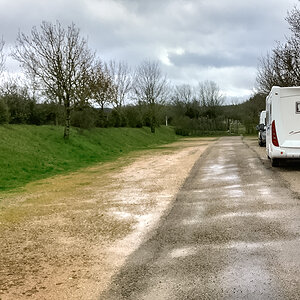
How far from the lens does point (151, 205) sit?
7.83 m

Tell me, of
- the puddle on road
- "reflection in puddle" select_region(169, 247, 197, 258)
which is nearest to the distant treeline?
the puddle on road

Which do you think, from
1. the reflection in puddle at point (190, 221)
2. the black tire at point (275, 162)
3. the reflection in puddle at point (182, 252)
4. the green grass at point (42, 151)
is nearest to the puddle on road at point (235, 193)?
the reflection in puddle at point (190, 221)

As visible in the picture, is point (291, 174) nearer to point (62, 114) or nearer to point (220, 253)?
point (220, 253)

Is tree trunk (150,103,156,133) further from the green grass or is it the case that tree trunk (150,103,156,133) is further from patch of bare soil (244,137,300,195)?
patch of bare soil (244,137,300,195)

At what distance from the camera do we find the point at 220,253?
466cm

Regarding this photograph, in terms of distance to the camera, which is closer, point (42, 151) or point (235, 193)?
point (235, 193)

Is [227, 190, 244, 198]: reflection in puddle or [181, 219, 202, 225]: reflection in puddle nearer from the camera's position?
[181, 219, 202, 225]: reflection in puddle

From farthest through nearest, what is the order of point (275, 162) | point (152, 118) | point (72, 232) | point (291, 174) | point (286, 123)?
point (152, 118), point (275, 162), point (286, 123), point (291, 174), point (72, 232)

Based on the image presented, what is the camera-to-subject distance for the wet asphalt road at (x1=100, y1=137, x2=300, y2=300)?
363 cm

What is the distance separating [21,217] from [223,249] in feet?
14.3

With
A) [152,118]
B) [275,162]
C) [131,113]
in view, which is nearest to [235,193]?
[275,162]

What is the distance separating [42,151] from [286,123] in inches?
541

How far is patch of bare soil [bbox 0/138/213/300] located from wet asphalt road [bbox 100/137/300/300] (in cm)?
33

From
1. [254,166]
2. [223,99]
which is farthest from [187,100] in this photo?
[254,166]
